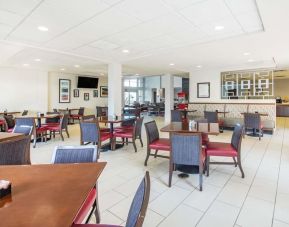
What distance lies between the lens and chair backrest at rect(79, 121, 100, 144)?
167 inches

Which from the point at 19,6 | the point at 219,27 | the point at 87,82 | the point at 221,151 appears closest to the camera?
the point at 19,6

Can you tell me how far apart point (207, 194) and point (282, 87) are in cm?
1547

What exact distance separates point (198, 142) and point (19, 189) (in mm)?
2118

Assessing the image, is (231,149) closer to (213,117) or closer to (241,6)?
(241,6)

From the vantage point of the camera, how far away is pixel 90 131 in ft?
14.1

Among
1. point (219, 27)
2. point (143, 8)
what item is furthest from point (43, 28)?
point (219, 27)

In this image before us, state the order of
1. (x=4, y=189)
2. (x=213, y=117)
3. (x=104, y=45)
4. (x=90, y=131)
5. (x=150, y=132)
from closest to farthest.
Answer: (x=4, y=189), (x=150, y=132), (x=90, y=131), (x=104, y=45), (x=213, y=117)

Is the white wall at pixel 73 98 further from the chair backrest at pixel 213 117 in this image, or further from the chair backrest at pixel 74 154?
the chair backrest at pixel 74 154

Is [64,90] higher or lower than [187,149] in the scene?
higher

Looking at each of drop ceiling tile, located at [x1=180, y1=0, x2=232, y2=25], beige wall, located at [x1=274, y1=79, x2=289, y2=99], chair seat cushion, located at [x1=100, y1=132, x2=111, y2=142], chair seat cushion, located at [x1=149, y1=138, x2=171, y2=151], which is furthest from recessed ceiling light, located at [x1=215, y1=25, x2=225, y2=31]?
beige wall, located at [x1=274, y1=79, x2=289, y2=99]

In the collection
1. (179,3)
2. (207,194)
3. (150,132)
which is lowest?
(207,194)

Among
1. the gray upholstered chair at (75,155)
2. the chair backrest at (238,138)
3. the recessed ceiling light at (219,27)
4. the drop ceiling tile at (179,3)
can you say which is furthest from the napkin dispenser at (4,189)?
the recessed ceiling light at (219,27)

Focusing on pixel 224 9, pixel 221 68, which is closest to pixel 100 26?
pixel 224 9

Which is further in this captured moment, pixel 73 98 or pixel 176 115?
pixel 73 98
